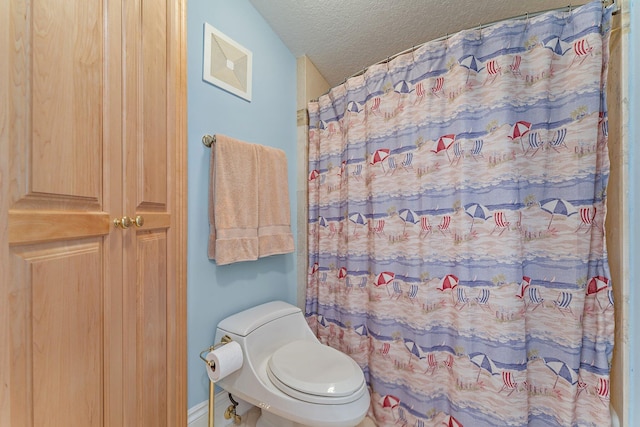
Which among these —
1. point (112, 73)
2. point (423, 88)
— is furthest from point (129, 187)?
point (423, 88)

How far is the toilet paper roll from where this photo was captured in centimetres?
107

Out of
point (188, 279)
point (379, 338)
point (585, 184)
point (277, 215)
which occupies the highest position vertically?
point (585, 184)

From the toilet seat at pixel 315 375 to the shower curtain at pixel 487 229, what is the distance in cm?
31

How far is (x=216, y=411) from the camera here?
128 cm

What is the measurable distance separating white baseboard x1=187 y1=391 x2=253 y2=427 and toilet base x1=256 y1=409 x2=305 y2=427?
0.12 m

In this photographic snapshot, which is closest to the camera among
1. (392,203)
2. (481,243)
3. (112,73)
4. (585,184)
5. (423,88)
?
(112,73)

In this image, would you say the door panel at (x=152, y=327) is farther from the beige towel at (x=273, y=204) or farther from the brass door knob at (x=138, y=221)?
the beige towel at (x=273, y=204)

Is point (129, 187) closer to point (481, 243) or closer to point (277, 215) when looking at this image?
point (277, 215)

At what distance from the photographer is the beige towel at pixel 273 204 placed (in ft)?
4.75

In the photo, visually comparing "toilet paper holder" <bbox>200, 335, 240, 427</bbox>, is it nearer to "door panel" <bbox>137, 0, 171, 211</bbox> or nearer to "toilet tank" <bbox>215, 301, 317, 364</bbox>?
"toilet tank" <bbox>215, 301, 317, 364</bbox>

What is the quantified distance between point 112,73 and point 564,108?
5.10ft

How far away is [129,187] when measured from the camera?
0.84m

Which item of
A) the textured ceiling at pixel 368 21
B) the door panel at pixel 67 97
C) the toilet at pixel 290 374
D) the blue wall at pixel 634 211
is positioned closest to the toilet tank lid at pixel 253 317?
the toilet at pixel 290 374

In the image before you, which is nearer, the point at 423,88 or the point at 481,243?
the point at 481,243
